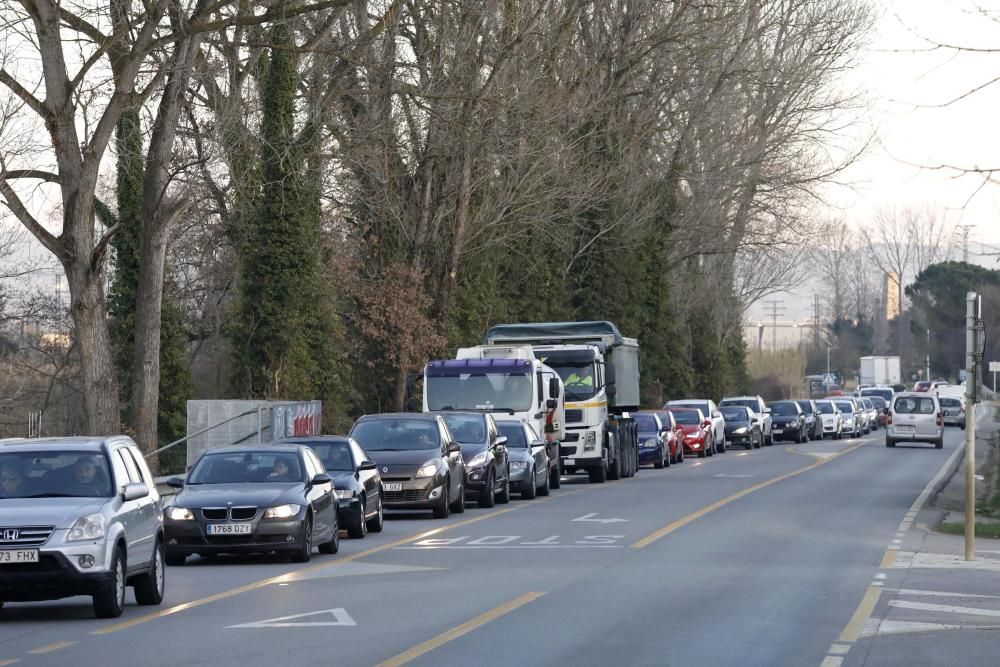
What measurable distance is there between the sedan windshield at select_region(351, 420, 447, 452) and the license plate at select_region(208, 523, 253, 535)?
8.44 meters

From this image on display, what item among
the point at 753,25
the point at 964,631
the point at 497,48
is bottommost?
the point at 964,631

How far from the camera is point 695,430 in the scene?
5606 centimetres

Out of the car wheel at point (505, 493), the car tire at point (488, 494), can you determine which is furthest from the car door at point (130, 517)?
the car wheel at point (505, 493)

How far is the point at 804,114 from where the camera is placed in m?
66.9

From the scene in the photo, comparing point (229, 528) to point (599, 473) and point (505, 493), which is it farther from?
point (599, 473)

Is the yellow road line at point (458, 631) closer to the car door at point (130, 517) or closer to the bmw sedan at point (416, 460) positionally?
the car door at point (130, 517)

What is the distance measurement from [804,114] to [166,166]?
39.3 meters

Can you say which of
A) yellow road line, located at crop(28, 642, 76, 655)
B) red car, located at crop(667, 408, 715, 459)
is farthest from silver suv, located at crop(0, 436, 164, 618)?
red car, located at crop(667, 408, 715, 459)

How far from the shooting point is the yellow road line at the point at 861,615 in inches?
513

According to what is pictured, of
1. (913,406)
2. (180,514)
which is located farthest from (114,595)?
(913,406)

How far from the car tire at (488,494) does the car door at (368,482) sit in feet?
17.6

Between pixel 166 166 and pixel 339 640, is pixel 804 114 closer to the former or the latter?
pixel 166 166

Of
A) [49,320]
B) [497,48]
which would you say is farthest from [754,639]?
[49,320]

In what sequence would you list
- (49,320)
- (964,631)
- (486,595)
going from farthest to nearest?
(49,320)
(486,595)
(964,631)
